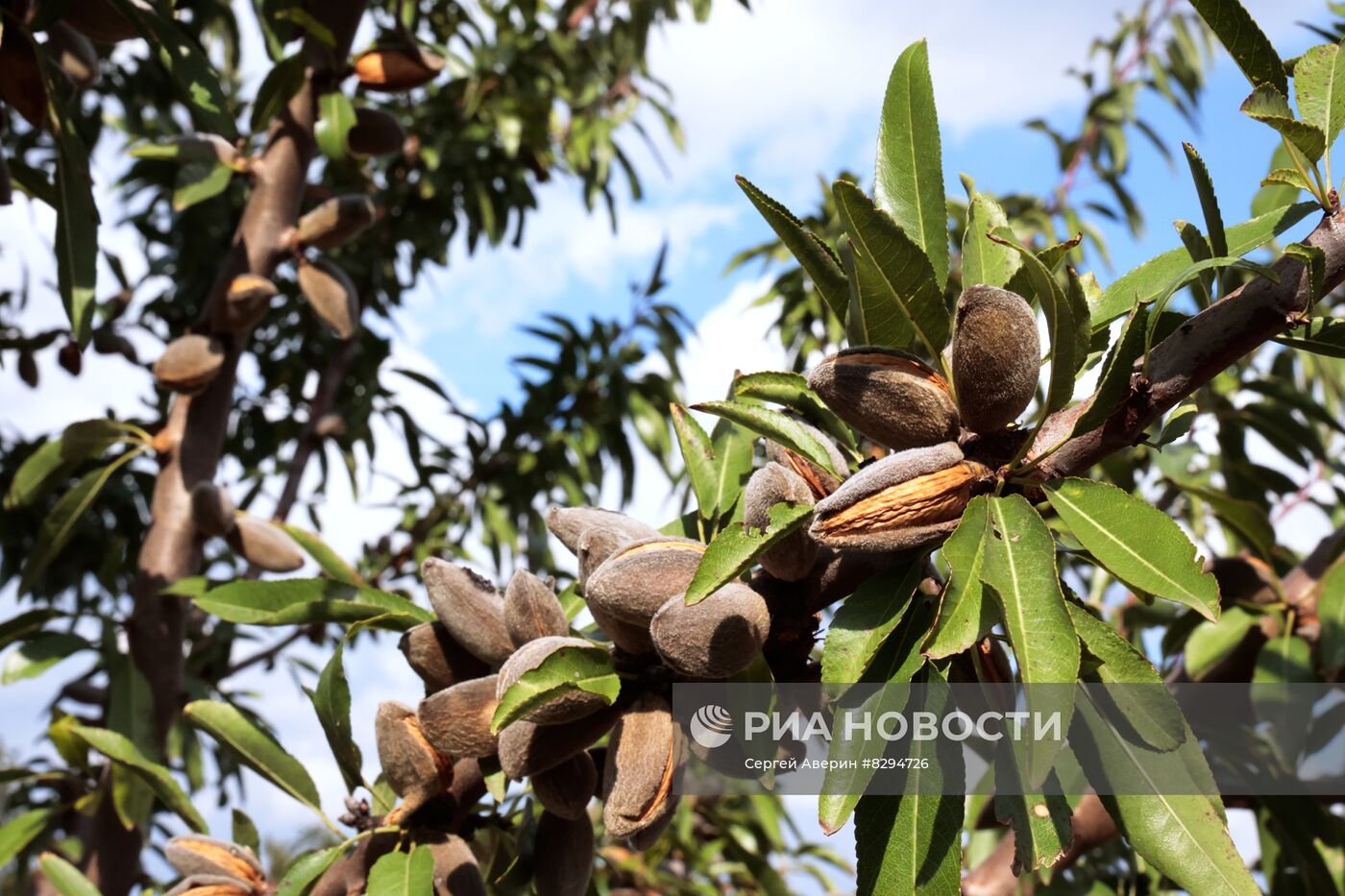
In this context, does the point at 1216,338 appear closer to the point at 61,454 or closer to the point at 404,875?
the point at 404,875

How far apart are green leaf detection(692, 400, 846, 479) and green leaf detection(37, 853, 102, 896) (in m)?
0.76

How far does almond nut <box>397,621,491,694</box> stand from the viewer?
865 mm

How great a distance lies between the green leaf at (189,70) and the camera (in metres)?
1.29

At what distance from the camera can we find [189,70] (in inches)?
51.5

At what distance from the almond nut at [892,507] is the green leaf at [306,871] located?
52 centimetres

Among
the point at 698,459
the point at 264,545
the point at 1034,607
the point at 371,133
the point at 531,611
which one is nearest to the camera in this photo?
the point at 1034,607

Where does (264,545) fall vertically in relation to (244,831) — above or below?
above

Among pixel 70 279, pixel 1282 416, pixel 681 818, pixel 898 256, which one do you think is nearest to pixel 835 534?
pixel 898 256

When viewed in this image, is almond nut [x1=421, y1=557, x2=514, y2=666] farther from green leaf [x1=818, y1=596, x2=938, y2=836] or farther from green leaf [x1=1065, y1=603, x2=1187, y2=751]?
green leaf [x1=1065, y1=603, x2=1187, y2=751]

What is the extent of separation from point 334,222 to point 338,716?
79 centimetres

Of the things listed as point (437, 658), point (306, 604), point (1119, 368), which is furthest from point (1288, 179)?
point (306, 604)

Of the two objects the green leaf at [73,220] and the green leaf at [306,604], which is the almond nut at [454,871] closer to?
the green leaf at [306,604]

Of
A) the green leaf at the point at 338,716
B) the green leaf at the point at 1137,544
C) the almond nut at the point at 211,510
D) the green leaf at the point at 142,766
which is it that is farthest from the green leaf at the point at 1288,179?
the almond nut at the point at 211,510

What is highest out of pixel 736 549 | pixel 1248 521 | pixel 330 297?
pixel 330 297
